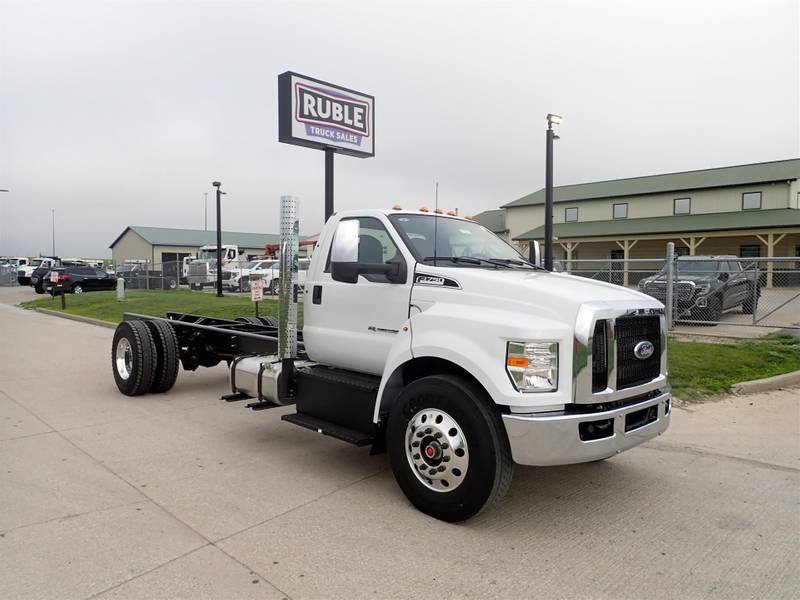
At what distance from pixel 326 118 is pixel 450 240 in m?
8.57

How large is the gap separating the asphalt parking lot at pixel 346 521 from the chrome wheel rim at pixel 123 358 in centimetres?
133

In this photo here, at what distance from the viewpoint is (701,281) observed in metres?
13.2

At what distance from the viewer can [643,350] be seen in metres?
4.12

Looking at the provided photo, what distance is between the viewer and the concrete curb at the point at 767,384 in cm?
784

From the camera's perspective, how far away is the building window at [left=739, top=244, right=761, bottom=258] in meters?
31.8

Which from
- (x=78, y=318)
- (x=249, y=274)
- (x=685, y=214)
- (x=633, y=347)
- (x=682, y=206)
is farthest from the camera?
(x=682, y=206)

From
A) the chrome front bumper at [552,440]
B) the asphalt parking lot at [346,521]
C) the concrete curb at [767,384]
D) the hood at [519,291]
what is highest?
the hood at [519,291]

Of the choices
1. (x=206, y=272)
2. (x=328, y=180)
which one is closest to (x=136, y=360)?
(x=328, y=180)

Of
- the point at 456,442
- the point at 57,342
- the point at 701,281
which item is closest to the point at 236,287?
the point at 57,342

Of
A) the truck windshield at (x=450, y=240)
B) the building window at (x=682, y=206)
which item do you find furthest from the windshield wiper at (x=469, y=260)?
the building window at (x=682, y=206)

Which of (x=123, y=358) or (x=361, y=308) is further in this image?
(x=123, y=358)

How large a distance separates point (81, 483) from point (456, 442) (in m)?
2.96

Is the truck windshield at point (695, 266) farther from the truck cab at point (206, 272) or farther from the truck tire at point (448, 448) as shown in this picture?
the truck cab at point (206, 272)

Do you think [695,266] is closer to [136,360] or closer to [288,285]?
[288,285]
